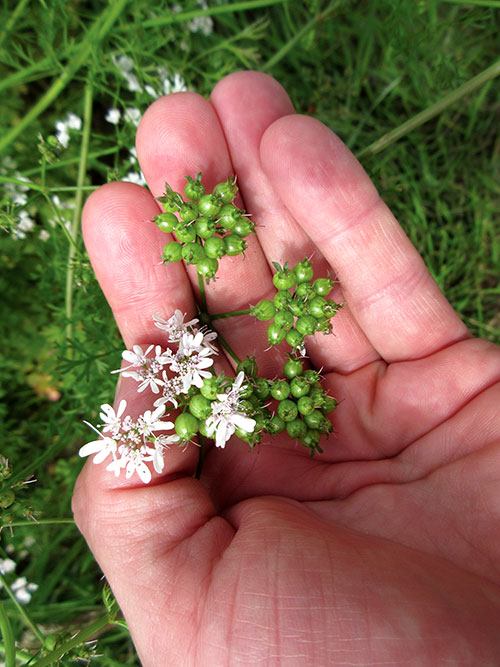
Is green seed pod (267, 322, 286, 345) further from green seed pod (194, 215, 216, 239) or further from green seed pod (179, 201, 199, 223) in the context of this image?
green seed pod (179, 201, 199, 223)

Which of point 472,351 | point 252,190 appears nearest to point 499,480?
point 472,351

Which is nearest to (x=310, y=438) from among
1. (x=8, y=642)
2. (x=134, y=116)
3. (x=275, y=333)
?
(x=275, y=333)

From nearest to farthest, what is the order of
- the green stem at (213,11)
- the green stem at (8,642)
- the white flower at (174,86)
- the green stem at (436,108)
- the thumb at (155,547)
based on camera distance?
the thumb at (155,547)
the green stem at (8,642)
the green stem at (436,108)
the green stem at (213,11)
the white flower at (174,86)

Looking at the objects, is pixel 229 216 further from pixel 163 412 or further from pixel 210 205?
pixel 163 412

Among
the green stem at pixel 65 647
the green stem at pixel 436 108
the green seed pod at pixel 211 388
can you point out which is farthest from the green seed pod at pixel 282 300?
the green stem at pixel 65 647

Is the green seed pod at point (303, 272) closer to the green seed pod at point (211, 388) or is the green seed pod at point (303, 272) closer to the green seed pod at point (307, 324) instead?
the green seed pod at point (307, 324)

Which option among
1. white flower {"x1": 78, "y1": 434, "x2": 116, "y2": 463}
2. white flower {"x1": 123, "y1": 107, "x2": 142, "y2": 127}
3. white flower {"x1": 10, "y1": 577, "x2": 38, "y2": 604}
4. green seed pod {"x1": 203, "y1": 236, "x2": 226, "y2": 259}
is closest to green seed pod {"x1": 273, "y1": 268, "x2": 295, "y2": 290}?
green seed pod {"x1": 203, "y1": 236, "x2": 226, "y2": 259}
